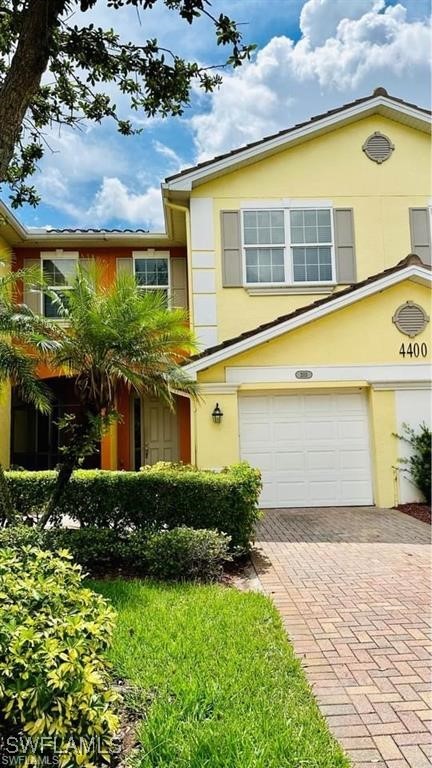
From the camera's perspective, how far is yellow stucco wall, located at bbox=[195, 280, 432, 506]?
1142 cm

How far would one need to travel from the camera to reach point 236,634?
4.70 metres

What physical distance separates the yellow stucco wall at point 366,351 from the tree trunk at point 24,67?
709 cm

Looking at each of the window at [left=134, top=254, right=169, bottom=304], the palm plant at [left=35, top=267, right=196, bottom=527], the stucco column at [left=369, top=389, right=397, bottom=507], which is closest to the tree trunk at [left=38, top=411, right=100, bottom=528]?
the palm plant at [left=35, top=267, right=196, bottom=527]

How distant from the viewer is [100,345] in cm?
677

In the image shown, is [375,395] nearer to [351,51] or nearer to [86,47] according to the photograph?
[351,51]

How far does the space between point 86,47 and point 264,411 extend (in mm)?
7749

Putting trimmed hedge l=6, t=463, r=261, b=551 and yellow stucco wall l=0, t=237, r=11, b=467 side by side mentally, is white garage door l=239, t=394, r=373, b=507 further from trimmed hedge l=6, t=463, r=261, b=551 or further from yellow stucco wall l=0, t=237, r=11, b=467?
yellow stucco wall l=0, t=237, r=11, b=467

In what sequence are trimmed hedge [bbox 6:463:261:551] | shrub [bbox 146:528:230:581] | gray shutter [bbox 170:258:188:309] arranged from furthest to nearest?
gray shutter [bbox 170:258:188:309] → trimmed hedge [bbox 6:463:261:551] → shrub [bbox 146:528:230:581]

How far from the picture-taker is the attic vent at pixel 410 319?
11.4 m

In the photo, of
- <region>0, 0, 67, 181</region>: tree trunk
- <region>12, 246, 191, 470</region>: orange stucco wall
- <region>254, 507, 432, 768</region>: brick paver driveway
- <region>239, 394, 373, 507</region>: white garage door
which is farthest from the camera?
<region>12, 246, 191, 470</region>: orange stucco wall

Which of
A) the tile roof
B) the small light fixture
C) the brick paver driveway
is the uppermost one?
the tile roof

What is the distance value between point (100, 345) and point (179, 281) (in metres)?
9.22

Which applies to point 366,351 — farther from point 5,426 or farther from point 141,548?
point 5,426

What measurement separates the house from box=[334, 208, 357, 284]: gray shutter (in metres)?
0.04
